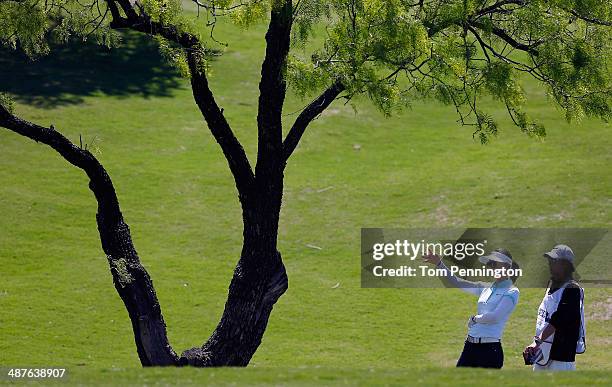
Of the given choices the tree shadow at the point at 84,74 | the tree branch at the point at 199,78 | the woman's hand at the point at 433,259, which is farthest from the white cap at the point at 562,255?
the tree shadow at the point at 84,74

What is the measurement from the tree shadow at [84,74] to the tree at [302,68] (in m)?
16.1

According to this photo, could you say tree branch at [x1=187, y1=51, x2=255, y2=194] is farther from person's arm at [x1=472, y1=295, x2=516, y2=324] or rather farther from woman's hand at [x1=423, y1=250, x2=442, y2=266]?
person's arm at [x1=472, y1=295, x2=516, y2=324]

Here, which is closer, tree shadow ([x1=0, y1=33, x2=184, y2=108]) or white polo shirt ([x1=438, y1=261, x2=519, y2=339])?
white polo shirt ([x1=438, y1=261, x2=519, y2=339])

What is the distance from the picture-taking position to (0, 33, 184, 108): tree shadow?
29.1 meters

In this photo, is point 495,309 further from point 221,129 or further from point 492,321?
point 221,129

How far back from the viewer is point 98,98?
29266 millimetres

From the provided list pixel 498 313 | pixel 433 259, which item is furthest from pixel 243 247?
pixel 498 313

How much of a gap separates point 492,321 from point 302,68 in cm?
349

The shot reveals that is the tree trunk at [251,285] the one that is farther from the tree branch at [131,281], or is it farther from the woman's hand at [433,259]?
the woman's hand at [433,259]

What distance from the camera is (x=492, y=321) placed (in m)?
10.5

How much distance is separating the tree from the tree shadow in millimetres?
16061

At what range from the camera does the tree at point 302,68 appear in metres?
11.6

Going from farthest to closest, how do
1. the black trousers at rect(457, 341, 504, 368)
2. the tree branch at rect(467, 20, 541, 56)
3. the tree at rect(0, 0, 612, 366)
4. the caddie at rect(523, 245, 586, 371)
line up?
1. the tree branch at rect(467, 20, 541, 56)
2. the tree at rect(0, 0, 612, 366)
3. the black trousers at rect(457, 341, 504, 368)
4. the caddie at rect(523, 245, 586, 371)

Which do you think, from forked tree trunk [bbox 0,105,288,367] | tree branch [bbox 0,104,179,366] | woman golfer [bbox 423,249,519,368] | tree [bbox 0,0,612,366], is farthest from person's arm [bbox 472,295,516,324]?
tree branch [bbox 0,104,179,366]
